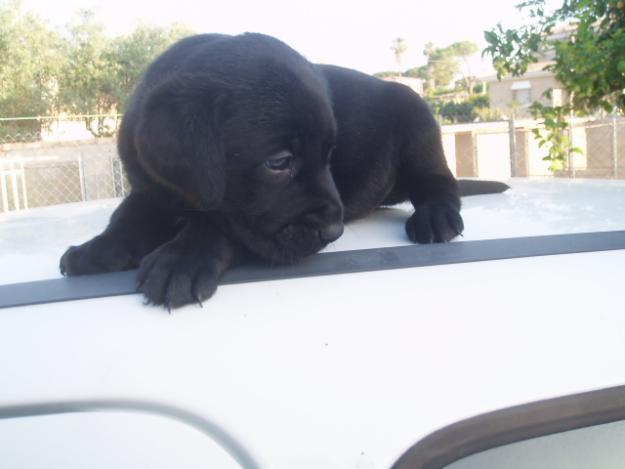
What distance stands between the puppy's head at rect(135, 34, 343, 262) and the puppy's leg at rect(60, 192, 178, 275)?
0.09 metres

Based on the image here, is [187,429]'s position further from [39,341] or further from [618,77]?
[618,77]

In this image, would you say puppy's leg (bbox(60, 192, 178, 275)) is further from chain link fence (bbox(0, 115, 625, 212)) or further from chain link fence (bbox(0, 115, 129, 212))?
chain link fence (bbox(0, 115, 625, 212))

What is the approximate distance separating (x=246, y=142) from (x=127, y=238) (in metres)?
0.45

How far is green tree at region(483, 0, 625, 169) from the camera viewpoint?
3.40 m

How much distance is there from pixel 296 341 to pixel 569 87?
313cm

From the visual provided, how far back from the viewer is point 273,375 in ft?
3.53

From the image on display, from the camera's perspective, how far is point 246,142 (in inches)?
75.1

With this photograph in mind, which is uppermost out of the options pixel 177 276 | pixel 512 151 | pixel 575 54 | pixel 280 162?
pixel 575 54

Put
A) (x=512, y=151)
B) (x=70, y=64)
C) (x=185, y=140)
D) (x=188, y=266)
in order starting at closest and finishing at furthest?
(x=188, y=266), (x=185, y=140), (x=512, y=151), (x=70, y=64)

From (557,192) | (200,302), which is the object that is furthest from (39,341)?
(557,192)

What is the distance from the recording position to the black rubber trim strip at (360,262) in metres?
1.19

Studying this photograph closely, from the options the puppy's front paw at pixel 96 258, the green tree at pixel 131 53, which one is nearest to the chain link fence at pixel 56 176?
the puppy's front paw at pixel 96 258

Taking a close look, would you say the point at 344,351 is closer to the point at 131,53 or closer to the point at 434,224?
the point at 434,224

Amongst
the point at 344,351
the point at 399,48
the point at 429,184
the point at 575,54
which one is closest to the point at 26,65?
the point at 575,54
